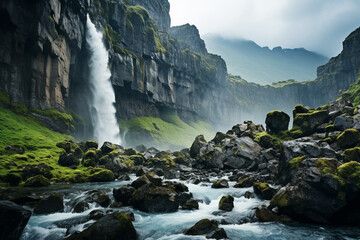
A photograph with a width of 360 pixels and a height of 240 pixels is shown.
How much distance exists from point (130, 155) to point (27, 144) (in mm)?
22354

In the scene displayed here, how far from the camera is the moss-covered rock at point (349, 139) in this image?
30.0 m

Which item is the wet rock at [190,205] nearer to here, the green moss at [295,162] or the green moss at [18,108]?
the green moss at [295,162]

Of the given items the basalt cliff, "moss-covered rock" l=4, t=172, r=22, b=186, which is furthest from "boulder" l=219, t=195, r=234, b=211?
the basalt cliff

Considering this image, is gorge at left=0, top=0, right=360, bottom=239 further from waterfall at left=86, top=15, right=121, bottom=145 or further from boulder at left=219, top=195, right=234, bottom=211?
waterfall at left=86, top=15, right=121, bottom=145

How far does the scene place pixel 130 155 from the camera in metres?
56.4

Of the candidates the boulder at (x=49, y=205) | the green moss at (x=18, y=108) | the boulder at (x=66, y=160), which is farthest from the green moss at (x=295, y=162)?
the green moss at (x=18, y=108)

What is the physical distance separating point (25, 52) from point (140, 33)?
277ft

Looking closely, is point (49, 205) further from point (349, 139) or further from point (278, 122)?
point (278, 122)

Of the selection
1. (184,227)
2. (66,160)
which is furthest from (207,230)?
(66,160)

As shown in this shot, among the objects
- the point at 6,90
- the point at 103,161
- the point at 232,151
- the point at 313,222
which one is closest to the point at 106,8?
the point at 6,90

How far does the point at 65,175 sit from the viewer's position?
34.3 meters

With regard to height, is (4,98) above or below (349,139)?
above

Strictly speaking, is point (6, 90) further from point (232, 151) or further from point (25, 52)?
point (232, 151)

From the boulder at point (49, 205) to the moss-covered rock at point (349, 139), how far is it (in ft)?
119
